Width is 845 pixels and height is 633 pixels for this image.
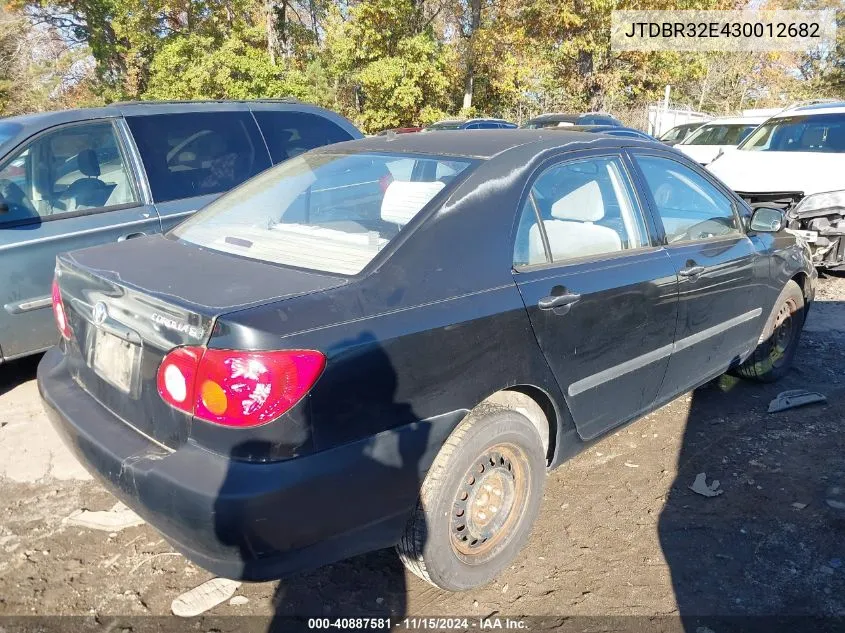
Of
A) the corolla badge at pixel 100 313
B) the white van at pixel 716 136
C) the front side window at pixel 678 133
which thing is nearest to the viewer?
the corolla badge at pixel 100 313

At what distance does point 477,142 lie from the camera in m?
2.96

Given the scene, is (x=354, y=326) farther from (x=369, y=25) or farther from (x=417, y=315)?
(x=369, y=25)

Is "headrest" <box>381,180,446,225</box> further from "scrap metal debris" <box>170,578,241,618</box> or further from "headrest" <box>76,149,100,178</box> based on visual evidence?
"headrest" <box>76,149,100,178</box>

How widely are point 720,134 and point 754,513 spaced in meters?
13.6

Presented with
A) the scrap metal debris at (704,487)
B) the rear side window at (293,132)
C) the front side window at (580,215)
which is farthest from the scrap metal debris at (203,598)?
the rear side window at (293,132)

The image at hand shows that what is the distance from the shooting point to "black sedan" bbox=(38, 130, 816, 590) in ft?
6.35

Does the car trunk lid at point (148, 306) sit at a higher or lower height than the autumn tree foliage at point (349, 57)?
lower

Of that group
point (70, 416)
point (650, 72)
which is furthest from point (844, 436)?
point (650, 72)

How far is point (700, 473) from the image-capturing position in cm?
341

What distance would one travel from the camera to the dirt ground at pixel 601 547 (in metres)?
2.51

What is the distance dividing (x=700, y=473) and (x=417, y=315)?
82.4 inches

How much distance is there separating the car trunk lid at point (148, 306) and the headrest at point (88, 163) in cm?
205

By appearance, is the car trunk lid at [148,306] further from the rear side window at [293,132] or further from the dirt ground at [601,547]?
the rear side window at [293,132]

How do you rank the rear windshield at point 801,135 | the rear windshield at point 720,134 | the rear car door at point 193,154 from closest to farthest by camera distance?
the rear car door at point 193,154 < the rear windshield at point 801,135 < the rear windshield at point 720,134
